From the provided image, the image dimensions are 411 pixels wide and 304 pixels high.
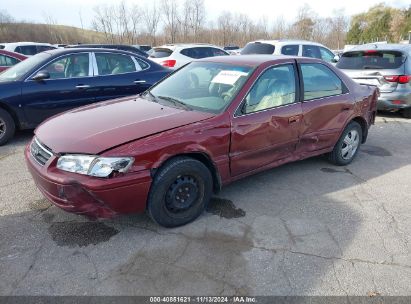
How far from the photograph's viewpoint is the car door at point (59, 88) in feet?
18.0

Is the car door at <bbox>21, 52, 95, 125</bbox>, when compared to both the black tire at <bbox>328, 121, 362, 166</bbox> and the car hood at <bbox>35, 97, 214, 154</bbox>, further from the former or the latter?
the black tire at <bbox>328, 121, 362, 166</bbox>

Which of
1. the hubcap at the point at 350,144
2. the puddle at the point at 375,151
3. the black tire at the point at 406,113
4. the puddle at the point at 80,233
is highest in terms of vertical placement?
the hubcap at the point at 350,144

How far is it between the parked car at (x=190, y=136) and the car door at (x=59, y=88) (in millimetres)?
2203

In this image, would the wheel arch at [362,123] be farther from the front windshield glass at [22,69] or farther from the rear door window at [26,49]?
the rear door window at [26,49]

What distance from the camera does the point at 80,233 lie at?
121 inches

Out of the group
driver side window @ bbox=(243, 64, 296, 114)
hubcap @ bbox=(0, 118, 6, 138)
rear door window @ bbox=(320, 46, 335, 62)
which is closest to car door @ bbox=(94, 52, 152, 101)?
hubcap @ bbox=(0, 118, 6, 138)

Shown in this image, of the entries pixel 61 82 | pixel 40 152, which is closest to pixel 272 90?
pixel 40 152

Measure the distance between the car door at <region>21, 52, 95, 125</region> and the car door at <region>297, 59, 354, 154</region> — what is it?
3.75 metres

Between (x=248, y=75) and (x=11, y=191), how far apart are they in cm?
298

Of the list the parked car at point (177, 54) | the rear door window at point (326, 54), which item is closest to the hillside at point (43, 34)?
the parked car at point (177, 54)

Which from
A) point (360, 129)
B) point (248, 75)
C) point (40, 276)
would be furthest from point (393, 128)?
point (40, 276)

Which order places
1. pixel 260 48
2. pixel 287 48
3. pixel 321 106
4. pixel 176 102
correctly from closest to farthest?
pixel 176 102 → pixel 321 106 → pixel 287 48 → pixel 260 48

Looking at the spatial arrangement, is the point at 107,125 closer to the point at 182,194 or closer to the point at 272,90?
the point at 182,194

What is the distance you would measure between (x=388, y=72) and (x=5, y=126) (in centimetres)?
722
